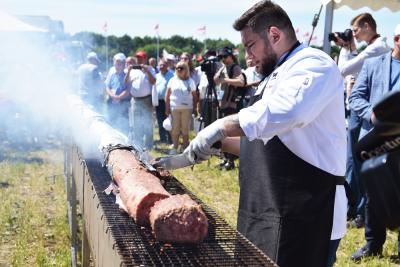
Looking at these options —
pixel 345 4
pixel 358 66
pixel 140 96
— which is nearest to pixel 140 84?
pixel 140 96

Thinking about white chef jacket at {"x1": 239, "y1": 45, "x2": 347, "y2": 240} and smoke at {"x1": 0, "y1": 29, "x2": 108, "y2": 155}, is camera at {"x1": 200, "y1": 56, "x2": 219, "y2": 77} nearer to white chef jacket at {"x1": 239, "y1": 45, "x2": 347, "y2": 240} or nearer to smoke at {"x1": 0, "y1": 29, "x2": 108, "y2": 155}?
smoke at {"x1": 0, "y1": 29, "x2": 108, "y2": 155}

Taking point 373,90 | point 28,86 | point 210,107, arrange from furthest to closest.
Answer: point 28,86 → point 210,107 → point 373,90

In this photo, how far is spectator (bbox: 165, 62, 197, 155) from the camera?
10312mm

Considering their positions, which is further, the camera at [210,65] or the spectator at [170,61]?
the spectator at [170,61]

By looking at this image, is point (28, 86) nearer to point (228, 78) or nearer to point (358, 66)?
point (228, 78)

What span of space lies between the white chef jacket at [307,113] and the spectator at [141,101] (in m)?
8.45

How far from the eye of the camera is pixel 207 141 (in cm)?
238

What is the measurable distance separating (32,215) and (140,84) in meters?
5.06

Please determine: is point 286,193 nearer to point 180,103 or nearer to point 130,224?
point 130,224

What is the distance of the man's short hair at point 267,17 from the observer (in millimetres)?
2404

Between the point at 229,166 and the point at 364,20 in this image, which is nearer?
the point at 364,20

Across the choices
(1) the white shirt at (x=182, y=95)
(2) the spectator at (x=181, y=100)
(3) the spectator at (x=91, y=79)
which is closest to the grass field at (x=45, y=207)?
(2) the spectator at (x=181, y=100)

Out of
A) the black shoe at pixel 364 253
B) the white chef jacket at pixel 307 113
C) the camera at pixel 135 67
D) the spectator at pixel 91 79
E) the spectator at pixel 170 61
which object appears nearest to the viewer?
the white chef jacket at pixel 307 113

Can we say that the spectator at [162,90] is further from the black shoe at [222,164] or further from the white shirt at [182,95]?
the black shoe at [222,164]
